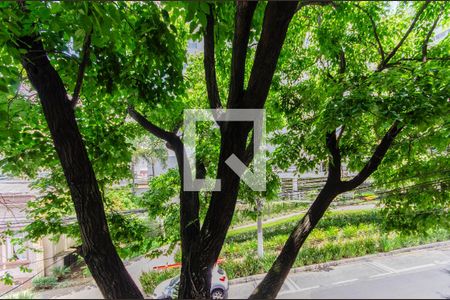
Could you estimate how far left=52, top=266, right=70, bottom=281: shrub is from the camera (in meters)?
1.47

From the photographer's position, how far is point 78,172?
1.11m

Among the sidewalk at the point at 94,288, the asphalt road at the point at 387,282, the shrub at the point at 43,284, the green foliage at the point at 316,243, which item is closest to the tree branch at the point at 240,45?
the asphalt road at the point at 387,282

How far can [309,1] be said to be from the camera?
1458 millimetres

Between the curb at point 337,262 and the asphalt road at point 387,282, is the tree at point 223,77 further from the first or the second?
the curb at point 337,262

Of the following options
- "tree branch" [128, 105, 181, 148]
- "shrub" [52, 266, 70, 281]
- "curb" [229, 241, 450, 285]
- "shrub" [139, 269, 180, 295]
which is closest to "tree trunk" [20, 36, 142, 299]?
"shrub" [52, 266, 70, 281]

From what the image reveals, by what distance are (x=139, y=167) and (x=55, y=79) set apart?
2.21 meters

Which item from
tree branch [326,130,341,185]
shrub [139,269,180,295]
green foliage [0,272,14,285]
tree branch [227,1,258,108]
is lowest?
shrub [139,269,180,295]

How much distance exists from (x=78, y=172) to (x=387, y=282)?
4.18ft

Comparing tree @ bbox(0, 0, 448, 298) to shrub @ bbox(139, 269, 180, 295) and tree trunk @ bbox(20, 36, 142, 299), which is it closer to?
tree trunk @ bbox(20, 36, 142, 299)

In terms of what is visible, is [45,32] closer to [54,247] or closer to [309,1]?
[309,1]

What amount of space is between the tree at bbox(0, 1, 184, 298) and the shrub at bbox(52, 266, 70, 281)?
1.58 ft

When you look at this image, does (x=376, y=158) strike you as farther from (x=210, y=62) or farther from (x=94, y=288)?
(x=94, y=288)

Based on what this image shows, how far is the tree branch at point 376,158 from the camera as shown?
1.81 m
